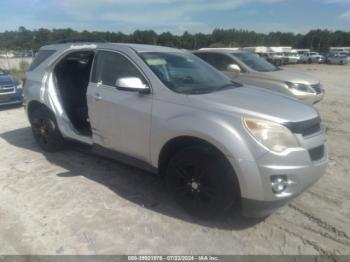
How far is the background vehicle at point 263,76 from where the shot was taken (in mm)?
7875

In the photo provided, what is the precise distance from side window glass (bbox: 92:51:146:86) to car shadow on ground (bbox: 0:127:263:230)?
1351mm

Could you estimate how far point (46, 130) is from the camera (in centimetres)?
561

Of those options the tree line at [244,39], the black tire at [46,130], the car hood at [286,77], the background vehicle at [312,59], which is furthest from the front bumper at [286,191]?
the tree line at [244,39]

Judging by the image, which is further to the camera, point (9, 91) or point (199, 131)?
point (9, 91)

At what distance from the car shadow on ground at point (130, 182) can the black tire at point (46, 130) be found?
0.55 feet

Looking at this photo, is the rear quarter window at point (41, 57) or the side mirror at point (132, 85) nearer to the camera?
the side mirror at point (132, 85)

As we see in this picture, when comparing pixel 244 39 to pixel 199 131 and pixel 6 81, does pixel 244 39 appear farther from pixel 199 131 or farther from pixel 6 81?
pixel 199 131

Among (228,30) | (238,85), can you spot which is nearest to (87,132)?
(238,85)

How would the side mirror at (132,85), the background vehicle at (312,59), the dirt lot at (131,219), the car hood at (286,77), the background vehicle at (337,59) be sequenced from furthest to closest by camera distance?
the background vehicle at (312,59)
the background vehicle at (337,59)
the car hood at (286,77)
the side mirror at (132,85)
the dirt lot at (131,219)

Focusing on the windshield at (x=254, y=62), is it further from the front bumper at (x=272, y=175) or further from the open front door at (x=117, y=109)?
the front bumper at (x=272, y=175)

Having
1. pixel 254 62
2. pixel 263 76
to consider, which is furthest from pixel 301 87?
pixel 254 62

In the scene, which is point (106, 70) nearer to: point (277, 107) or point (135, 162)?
point (135, 162)

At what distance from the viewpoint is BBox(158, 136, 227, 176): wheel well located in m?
3.36

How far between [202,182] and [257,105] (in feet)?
3.18
